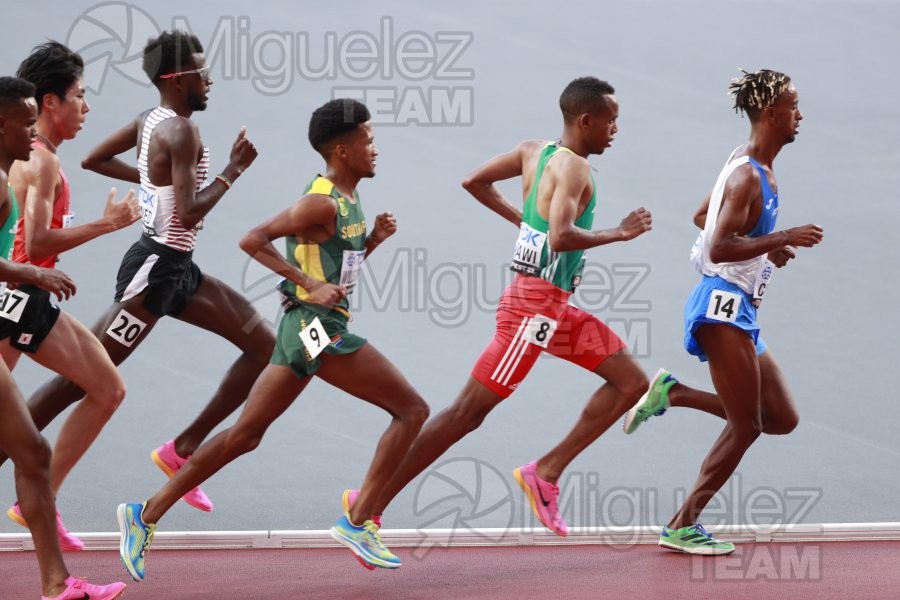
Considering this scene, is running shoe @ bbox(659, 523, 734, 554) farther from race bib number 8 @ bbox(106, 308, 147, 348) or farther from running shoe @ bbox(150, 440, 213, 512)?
race bib number 8 @ bbox(106, 308, 147, 348)

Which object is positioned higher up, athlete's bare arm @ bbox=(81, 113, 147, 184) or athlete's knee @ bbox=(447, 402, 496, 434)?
athlete's bare arm @ bbox=(81, 113, 147, 184)

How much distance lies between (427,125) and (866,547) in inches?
310

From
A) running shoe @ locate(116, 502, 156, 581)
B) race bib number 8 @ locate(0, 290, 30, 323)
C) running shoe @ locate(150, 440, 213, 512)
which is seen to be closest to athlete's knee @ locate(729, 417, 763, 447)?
running shoe @ locate(150, 440, 213, 512)

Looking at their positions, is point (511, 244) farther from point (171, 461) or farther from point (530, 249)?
point (171, 461)

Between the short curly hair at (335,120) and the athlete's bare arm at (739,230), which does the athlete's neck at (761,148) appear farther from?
the short curly hair at (335,120)

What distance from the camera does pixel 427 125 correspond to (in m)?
12.9

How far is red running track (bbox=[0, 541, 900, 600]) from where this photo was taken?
195 inches

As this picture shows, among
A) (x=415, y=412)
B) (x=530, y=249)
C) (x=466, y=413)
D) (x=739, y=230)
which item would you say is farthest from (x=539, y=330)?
(x=739, y=230)

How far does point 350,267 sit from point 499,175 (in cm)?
103

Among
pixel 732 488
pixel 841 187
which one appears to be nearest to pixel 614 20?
pixel 841 187

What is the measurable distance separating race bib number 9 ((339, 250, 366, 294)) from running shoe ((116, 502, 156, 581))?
1.14 m

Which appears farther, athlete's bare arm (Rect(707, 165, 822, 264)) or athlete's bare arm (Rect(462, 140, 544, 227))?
athlete's bare arm (Rect(462, 140, 544, 227))

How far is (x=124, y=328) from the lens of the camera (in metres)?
5.49

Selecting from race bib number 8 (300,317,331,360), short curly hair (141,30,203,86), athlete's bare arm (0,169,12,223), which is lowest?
race bib number 8 (300,317,331,360)
